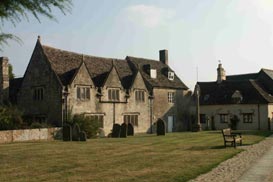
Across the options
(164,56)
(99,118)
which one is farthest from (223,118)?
(99,118)

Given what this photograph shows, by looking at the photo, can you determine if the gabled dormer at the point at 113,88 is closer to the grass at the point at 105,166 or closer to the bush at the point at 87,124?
the bush at the point at 87,124

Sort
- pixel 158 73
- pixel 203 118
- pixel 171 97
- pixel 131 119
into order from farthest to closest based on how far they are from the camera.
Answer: pixel 203 118
pixel 158 73
pixel 171 97
pixel 131 119

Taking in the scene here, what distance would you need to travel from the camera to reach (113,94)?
4366 cm

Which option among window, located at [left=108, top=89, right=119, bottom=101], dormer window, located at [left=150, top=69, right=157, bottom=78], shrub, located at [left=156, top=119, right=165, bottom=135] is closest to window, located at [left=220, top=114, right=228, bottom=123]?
dormer window, located at [left=150, top=69, right=157, bottom=78]

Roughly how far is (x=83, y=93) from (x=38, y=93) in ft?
15.6

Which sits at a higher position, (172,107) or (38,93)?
(38,93)

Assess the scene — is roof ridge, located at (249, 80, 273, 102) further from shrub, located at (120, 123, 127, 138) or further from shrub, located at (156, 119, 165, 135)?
shrub, located at (120, 123, 127, 138)

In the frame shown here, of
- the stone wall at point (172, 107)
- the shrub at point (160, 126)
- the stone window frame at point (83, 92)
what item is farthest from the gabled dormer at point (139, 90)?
the stone window frame at point (83, 92)

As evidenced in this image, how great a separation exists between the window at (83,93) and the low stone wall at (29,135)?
5.26 m

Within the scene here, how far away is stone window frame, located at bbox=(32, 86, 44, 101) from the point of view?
40.0 m

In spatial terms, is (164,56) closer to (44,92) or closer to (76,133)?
(44,92)

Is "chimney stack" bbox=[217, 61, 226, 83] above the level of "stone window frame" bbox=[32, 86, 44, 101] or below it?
above

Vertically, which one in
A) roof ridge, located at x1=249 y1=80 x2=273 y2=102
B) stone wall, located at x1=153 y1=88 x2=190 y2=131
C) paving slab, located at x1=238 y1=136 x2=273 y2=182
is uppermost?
roof ridge, located at x1=249 y1=80 x2=273 y2=102

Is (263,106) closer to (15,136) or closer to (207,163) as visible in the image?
(15,136)
